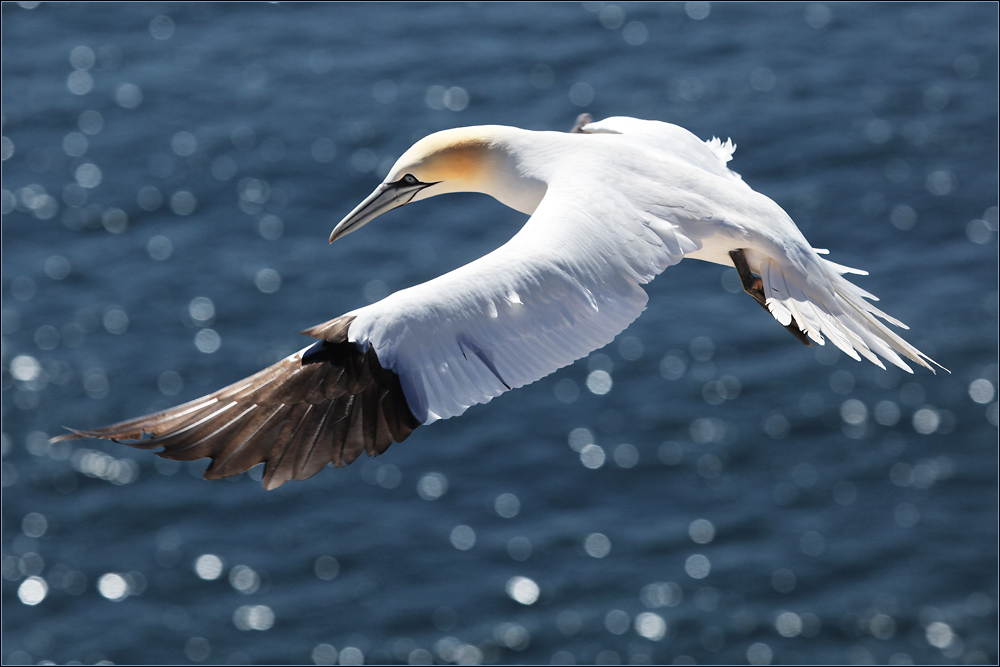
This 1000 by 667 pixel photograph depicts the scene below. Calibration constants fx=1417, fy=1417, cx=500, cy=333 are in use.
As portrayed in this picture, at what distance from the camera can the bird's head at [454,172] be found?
898cm

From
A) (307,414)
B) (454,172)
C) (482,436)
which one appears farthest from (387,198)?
(482,436)

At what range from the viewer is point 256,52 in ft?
97.4

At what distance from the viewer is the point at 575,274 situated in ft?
24.8

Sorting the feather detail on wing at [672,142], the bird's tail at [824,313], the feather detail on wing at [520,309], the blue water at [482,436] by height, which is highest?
the feather detail on wing at [520,309]

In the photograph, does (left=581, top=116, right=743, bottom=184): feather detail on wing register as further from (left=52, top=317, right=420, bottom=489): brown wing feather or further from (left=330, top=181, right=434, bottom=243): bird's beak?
(left=52, top=317, right=420, bottom=489): brown wing feather

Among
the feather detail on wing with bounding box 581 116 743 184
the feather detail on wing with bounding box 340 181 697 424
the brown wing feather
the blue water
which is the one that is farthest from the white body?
the blue water

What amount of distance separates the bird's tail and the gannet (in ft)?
0.03

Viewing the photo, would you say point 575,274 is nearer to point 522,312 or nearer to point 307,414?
point 522,312

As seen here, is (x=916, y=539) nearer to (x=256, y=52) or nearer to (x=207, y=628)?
(x=207, y=628)

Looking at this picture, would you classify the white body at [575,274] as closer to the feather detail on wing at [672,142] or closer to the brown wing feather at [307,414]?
the brown wing feather at [307,414]

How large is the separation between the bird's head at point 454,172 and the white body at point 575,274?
0.02 m

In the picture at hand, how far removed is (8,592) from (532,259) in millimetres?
19414

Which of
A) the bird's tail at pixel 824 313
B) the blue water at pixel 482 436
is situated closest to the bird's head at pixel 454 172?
the bird's tail at pixel 824 313

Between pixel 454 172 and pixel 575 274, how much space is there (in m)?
1.95
